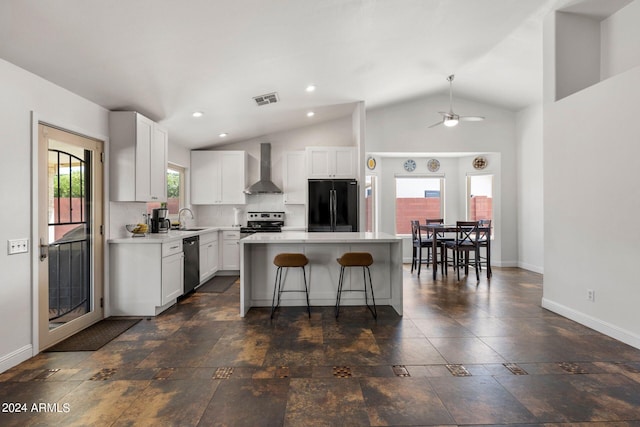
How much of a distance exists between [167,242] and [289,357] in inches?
87.4

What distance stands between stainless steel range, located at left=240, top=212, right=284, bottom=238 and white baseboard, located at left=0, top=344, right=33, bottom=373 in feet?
12.3

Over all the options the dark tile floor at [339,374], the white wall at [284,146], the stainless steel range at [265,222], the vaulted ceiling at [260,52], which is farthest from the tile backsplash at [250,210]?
the dark tile floor at [339,374]

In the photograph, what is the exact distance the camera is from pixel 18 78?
2.76 meters

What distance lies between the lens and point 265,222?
22.6 feet

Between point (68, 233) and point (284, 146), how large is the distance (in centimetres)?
437

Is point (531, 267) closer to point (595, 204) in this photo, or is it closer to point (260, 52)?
point (595, 204)

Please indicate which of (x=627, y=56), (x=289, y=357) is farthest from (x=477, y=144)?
(x=289, y=357)

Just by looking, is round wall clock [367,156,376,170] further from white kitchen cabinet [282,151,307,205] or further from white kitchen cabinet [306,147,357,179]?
white kitchen cabinet [282,151,307,205]

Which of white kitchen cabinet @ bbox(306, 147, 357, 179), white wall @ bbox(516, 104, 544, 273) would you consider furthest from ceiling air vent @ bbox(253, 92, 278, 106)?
white wall @ bbox(516, 104, 544, 273)

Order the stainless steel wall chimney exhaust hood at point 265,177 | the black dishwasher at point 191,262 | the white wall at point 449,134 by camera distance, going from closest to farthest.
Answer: the black dishwasher at point 191,262 → the stainless steel wall chimney exhaust hood at point 265,177 → the white wall at point 449,134

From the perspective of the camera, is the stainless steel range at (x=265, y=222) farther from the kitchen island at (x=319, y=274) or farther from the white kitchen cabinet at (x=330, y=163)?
the kitchen island at (x=319, y=274)

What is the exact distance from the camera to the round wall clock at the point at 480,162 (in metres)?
7.47

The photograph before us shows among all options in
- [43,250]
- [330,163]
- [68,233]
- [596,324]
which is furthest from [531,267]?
[43,250]

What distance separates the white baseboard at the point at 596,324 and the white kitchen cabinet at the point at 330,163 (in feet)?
12.1
